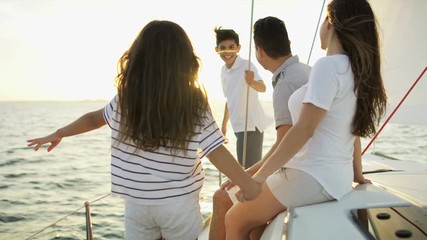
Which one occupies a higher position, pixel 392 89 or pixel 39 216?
pixel 392 89

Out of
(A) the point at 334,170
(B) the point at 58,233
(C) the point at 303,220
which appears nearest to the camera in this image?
(C) the point at 303,220

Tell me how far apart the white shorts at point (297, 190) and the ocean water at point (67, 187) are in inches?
52.9

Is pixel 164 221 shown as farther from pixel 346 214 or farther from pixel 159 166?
pixel 346 214

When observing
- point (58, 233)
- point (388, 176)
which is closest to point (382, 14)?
point (388, 176)

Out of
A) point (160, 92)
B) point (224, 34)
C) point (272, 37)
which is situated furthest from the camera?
point (224, 34)

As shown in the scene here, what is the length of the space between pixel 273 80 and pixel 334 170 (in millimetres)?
652

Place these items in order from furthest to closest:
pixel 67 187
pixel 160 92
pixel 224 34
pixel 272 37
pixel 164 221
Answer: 1. pixel 67 187
2. pixel 224 34
3. pixel 272 37
4. pixel 164 221
5. pixel 160 92

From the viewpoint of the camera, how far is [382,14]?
10.6ft

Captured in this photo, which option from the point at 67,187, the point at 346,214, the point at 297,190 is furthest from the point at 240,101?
the point at 67,187

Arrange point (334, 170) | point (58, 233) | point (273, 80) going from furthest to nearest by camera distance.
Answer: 1. point (58, 233)
2. point (273, 80)
3. point (334, 170)

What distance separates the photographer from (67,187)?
10.4m

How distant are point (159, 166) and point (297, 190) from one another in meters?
0.52

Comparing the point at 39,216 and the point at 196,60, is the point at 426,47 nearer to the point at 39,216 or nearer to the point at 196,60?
the point at 196,60

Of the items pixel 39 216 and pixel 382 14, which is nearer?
pixel 382 14
